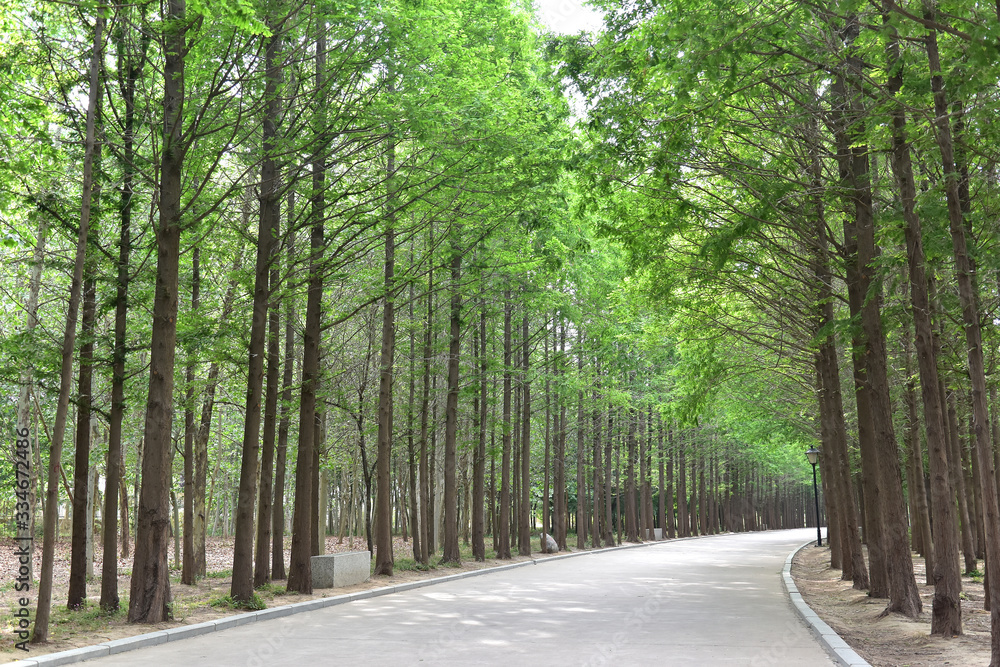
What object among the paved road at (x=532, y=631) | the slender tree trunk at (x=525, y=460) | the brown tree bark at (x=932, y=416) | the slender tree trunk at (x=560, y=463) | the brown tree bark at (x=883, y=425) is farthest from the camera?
the slender tree trunk at (x=560, y=463)

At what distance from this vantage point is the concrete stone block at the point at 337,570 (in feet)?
55.5

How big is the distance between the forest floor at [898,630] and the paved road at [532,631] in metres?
0.62

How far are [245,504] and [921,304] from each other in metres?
10.8

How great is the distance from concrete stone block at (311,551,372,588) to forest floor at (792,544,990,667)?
9.18 m

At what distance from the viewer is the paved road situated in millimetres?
8859

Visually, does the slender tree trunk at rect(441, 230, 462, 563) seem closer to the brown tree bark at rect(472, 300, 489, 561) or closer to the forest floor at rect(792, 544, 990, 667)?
the brown tree bark at rect(472, 300, 489, 561)

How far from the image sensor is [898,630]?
1108 centimetres

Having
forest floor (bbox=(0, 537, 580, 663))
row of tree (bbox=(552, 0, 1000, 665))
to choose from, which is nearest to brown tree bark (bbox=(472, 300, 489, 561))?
forest floor (bbox=(0, 537, 580, 663))

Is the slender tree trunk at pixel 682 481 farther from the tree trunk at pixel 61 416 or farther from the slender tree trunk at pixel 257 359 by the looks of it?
the tree trunk at pixel 61 416

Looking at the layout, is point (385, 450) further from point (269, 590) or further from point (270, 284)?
point (270, 284)

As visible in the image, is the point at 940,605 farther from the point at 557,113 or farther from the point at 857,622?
the point at 557,113

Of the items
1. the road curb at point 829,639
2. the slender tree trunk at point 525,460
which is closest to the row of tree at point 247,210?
the slender tree trunk at point 525,460

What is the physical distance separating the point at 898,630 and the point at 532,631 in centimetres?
493

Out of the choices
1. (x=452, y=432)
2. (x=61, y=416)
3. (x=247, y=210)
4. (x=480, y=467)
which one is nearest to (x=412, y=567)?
(x=452, y=432)
